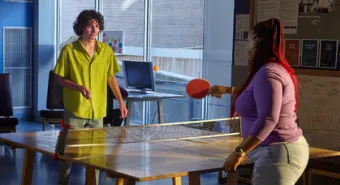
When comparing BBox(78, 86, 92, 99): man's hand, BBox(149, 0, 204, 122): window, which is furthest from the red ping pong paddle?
BBox(149, 0, 204, 122): window

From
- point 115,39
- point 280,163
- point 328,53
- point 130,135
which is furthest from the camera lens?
point 115,39

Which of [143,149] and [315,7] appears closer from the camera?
[143,149]

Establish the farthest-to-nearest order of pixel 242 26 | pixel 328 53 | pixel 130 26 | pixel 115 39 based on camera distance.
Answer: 1. pixel 115 39
2. pixel 130 26
3. pixel 242 26
4. pixel 328 53

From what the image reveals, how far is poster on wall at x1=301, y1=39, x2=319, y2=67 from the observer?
5.42 meters

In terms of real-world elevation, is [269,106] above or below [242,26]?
below

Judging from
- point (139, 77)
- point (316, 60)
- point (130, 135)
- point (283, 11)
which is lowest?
point (130, 135)

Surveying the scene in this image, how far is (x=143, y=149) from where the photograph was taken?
3764mm

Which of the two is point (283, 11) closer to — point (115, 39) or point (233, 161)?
point (233, 161)

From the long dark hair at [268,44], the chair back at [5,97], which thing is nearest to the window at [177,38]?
the chair back at [5,97]

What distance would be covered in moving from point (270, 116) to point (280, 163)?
25 cm

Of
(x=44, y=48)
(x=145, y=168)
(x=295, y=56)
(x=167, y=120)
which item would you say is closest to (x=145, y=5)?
(x=167, y=120)

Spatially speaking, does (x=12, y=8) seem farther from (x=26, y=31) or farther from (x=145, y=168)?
(x=145, y=168)

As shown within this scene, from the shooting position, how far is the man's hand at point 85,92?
175 inches

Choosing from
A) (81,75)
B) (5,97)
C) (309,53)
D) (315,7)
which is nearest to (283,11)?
(315,7)
